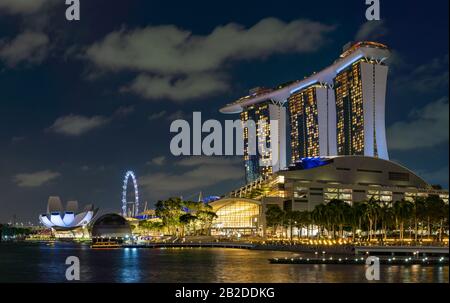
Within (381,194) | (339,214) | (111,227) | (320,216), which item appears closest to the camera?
(339,214)

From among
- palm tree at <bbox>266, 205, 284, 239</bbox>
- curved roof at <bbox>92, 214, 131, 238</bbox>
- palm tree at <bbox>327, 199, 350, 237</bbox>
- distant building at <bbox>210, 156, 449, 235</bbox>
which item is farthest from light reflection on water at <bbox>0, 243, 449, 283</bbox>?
curved roof at <bbox>92, 214, 131, 238</bbox>

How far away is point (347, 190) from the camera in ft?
621

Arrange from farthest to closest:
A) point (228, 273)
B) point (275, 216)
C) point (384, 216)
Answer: point (275, 216), point (384, 216), point (228, 273)

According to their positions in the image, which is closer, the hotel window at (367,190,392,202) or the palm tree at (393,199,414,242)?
the palm tree at (393,199,414,242)

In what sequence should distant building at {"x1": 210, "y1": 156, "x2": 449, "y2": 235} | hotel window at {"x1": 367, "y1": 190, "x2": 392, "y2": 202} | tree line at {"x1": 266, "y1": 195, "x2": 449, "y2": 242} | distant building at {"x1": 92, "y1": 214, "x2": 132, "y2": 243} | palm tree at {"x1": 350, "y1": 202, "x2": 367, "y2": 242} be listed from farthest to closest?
distant building at {"x1": 92, "y1": 214, "x2": 132, "y2": 243} < hotel window at {"x1": 367, "y1": 190, "x2": 392, "y2": 202} < distant building at {"x1": 210, "y1": 156, "x2": 449, "y2": 235} < palm tree at {"x1": 350, "y1": 202, "x2": 367, "y2": 242} < tree line at {"x1": 266, "y1": 195, "x2": 449, "y2": 242}

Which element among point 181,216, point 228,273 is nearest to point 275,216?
point 181,216

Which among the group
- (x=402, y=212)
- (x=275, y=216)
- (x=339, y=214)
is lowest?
(x=275, y=216)

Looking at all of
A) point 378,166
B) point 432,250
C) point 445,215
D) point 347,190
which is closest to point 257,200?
point 347,190

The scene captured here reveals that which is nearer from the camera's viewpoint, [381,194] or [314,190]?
[314,190]

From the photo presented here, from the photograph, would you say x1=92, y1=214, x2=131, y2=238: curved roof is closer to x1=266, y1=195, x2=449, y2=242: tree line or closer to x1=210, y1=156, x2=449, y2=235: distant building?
x1=210, y1=156, x2=449, y2=235: distant building

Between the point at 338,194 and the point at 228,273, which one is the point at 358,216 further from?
the point at 338,194
